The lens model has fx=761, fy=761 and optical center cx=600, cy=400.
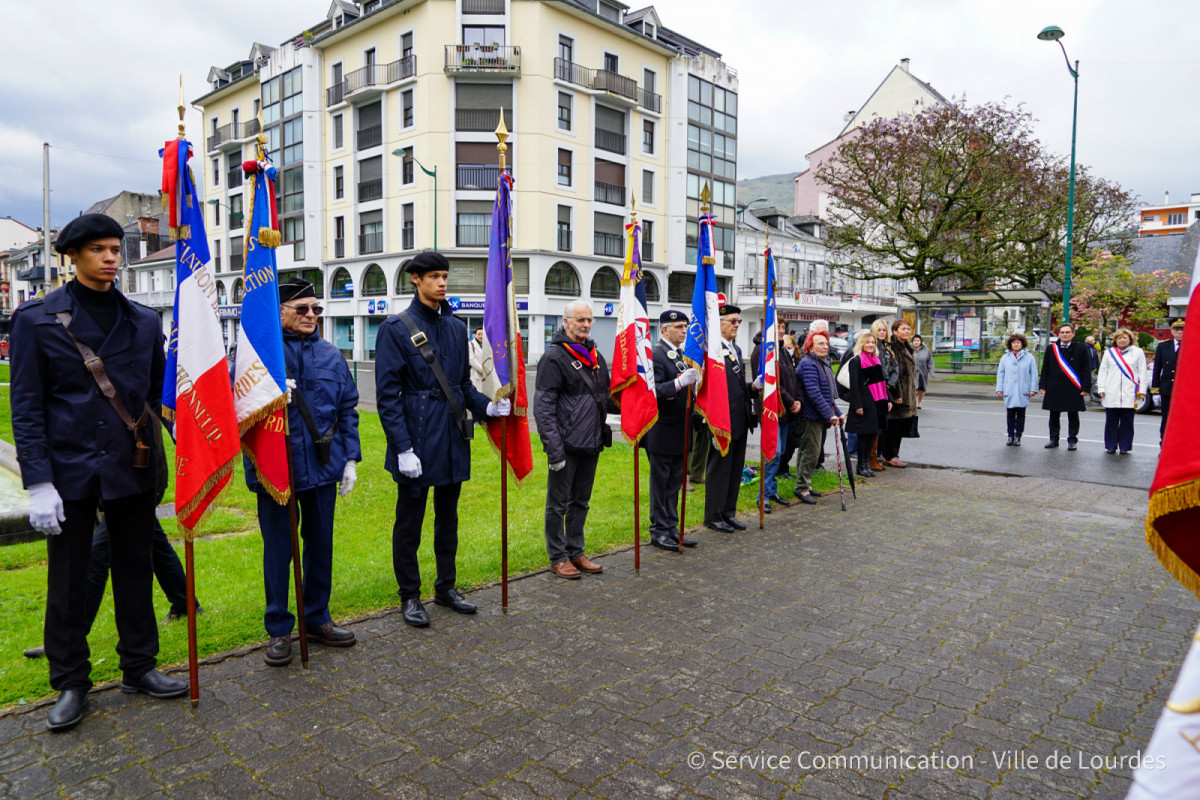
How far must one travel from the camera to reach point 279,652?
445cm

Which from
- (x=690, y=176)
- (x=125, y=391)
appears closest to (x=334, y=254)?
(x=690, y=176)

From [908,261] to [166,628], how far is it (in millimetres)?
31974

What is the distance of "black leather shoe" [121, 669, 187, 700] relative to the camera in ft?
13.2

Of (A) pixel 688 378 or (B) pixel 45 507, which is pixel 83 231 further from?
(A) pixel 688 378

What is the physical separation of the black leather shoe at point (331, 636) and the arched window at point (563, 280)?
39124 millimetres

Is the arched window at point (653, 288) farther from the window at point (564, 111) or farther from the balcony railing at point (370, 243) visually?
the balcony railing at point (370, 243)

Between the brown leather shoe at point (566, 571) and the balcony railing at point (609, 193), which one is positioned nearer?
the brown leather shoe at point (566, 571)

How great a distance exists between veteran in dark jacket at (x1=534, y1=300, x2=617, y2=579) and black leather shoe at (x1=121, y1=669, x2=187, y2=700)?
9.57 ft

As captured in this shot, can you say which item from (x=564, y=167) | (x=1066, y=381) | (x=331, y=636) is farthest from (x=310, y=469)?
(x=564, y=167)

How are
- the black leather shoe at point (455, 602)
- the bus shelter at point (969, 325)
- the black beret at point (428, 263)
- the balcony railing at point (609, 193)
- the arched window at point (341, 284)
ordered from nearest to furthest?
the black beret at point (428, 263) < the black leather shoe at point (455, 602) < the bus shelter at point (969, 325) < the balcony railing at point (609, 193) < the arched window at point (341, 284)

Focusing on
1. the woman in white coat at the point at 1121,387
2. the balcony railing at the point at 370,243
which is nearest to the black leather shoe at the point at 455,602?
the woman in white coat at the point at 1121,387

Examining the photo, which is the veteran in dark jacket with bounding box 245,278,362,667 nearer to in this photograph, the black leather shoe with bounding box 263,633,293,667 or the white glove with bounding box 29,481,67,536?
the black leather shoe with bounding box 263,633,293,667

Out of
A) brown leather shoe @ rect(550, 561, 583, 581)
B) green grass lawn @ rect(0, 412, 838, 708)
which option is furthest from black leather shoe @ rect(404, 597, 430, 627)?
brown leather shoe @ rect(550, 561, 583, 581)

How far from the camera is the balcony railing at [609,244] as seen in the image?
4544 centimetres
